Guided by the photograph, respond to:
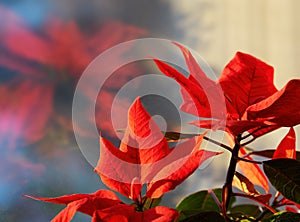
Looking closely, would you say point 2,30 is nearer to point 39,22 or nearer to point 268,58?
point 39,22

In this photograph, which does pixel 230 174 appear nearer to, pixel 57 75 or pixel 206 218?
pixel 206 218

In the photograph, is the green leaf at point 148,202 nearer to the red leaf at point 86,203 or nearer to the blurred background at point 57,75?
the red leaf at point 86,203

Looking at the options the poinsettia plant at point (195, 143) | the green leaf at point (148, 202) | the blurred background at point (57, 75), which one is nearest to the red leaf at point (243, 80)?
the poinsettia plant at point (195, 143)

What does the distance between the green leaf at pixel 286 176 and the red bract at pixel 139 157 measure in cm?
6

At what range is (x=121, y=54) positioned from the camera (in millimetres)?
1237

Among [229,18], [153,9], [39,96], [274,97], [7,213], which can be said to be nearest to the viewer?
[274,97]

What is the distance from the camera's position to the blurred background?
1.08 m

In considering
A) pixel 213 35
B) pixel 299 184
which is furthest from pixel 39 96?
pixel 299 184

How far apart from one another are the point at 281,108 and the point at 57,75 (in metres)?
0.85

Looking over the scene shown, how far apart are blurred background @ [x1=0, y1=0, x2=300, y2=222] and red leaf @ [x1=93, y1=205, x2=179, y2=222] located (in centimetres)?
72

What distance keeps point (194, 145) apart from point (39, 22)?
0.86 metres

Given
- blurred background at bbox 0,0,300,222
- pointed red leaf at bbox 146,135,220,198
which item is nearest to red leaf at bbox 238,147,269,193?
pointed red leaf at bbox 146,135,220,198

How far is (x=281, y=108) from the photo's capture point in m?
0.39

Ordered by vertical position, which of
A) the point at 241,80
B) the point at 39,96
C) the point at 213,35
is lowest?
the point at 241,80
